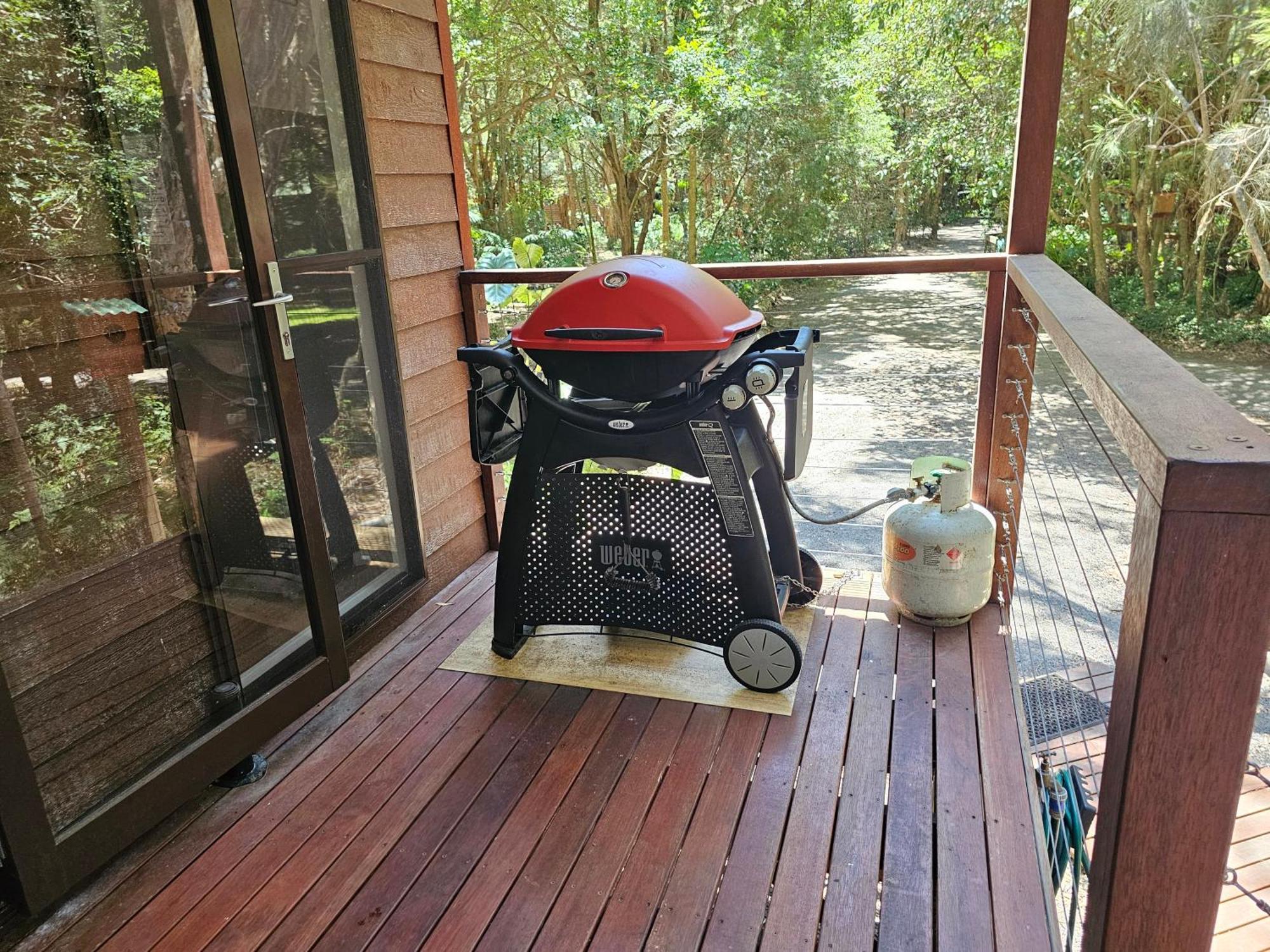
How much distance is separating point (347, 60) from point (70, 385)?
1.34 metres

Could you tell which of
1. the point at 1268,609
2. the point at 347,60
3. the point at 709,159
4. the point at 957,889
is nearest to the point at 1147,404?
the point at 1268,609

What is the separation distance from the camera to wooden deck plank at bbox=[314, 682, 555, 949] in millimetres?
1603

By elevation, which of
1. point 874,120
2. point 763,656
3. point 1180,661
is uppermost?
point 874,120

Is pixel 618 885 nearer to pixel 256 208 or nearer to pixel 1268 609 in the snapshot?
pixel 1268 609

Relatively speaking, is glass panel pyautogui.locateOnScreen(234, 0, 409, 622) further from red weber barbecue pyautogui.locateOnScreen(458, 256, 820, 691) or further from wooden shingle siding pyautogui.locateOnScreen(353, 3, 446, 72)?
red weber barbecue pyautogui.locateOnScreen(458, 256, 820, 691)

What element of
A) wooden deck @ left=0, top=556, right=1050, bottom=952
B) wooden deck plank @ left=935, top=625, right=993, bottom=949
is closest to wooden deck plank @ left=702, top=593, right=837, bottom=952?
wooden deck @ left=0, top=556, right=1050, bottom=952

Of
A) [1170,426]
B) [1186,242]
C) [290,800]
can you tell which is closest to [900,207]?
[1186,242]

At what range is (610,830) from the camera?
72.0 inches

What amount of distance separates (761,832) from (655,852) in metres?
0.24

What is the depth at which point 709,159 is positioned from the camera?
10383 millimetres

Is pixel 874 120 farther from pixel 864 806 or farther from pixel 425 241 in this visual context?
pixel 864 806

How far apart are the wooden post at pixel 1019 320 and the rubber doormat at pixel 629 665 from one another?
2.53ft

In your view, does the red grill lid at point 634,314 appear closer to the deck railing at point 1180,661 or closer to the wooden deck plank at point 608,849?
the wooden deck plank at point 608,849

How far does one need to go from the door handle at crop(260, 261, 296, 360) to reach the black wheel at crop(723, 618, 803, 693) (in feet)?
4.45
